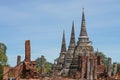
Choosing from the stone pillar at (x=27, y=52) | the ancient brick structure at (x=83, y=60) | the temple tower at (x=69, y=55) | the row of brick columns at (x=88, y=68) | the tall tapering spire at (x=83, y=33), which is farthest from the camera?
the temple tower at (x=69, y=55)

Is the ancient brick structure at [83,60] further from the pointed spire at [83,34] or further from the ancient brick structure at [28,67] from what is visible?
the ancient brick structure at [28,67]

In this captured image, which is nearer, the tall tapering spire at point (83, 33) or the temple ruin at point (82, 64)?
the temple ruin at point (82, 64)

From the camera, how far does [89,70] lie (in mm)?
45188

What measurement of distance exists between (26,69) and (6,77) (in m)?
7.10

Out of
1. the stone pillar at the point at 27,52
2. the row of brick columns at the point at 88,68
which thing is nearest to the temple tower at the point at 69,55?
the row of brick columns at the point at 88,68

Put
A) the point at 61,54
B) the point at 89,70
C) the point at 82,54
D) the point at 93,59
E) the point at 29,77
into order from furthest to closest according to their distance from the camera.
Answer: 1. the point at 61,54
2. the point at 82,54
3. the point at 93,59
4. the point at 89,70
5. the point at 29,77

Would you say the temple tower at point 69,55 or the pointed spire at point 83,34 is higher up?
the pointed spire at point 83,34

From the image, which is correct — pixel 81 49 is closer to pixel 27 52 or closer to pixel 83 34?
pixel 83 34

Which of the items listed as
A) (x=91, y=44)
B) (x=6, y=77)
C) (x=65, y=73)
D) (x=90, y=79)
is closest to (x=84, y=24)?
(x=91, y=44)

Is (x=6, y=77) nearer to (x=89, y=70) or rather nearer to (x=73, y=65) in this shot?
(x=89, y=70)

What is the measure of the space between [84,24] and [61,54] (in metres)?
11.1

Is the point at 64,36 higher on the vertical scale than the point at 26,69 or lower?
higher

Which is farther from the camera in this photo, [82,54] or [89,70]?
[82,54]

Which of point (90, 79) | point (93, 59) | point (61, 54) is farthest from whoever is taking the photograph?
point (61, 54)
